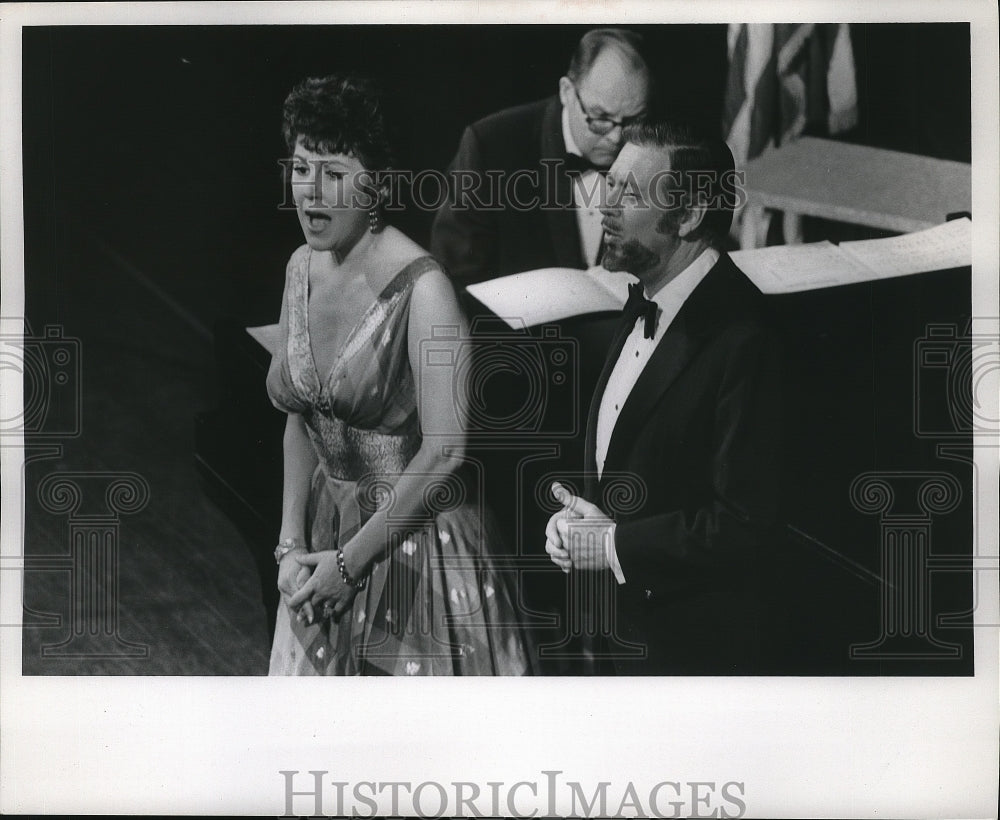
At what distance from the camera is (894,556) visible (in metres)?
3.10

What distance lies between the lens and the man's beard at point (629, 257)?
3.05m

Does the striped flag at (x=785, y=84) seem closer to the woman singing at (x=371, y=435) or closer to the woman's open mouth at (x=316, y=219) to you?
the woman singing at (x=371, y=435)

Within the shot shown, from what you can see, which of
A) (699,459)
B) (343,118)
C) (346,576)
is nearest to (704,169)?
(699,459)

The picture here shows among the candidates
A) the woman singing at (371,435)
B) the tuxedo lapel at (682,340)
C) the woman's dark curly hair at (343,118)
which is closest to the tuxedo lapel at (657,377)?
the tuxedo lapel at (682,340)

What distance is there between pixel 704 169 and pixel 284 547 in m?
1.79

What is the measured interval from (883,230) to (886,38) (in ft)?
2.02

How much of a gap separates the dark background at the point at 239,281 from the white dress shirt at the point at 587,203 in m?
0.22

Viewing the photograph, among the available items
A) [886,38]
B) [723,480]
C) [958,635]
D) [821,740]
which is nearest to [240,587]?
[723,480]

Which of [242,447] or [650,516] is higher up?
[242,447]

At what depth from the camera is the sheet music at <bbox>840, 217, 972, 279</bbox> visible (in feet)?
10.1

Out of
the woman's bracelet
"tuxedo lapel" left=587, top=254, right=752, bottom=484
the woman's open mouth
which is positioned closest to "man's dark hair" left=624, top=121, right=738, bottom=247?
"tuxedo lapel" left=587, top=254, right=752, bottom=484

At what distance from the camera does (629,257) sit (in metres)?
3.06

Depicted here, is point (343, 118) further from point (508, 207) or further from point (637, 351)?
point (637, 351)

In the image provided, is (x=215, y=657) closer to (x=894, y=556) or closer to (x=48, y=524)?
(x=48, y=524)
